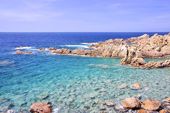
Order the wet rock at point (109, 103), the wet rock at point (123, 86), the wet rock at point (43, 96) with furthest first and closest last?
the wet rock at point (123, 86), the wet rock at point (43, 96), the wet rock at point (109, 103)

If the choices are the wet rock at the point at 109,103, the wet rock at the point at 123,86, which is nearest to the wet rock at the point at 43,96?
the wet rock at the point at 109,103

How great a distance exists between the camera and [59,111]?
1035 inches

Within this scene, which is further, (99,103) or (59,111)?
(99,103)

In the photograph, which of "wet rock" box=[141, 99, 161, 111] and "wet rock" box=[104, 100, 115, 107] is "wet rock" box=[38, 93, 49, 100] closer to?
"wet rock" box=[104, 100, 115, 107]

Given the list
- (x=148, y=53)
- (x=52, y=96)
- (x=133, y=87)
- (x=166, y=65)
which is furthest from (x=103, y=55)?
(x=52, y=96)

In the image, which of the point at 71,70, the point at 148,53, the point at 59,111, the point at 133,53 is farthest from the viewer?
the point at 148,53

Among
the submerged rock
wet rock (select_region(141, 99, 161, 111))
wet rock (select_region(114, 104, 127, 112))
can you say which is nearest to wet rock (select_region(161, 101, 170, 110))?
wet rock (select_region(141, 99, 161, 111))

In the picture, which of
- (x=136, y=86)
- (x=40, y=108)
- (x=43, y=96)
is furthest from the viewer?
(x=136, y=86)

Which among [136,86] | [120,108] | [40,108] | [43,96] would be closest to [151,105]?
[120,108]

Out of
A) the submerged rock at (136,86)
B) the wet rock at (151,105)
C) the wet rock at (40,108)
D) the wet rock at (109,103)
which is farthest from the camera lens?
the submerged rock at (136,86)

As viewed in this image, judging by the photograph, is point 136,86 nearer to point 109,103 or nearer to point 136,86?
point 136,86

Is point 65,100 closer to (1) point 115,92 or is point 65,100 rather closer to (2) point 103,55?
(1) point 115,92

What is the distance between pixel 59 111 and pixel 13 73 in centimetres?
2212

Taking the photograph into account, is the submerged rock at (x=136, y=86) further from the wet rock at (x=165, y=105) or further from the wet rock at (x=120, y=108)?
the wet rock at (x=120, y=108)
